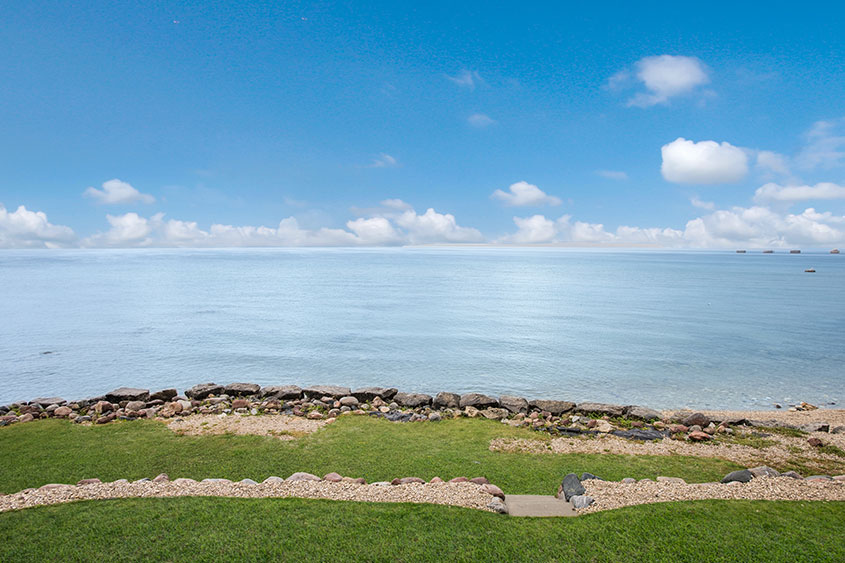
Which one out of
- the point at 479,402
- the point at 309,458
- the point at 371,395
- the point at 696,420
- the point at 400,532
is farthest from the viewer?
the point at 371,395

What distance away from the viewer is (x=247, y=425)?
471 inches

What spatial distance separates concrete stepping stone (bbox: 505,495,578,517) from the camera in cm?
671

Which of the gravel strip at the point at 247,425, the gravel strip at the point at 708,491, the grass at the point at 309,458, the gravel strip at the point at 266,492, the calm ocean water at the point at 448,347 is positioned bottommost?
the calm ocean water at the point at 448,347

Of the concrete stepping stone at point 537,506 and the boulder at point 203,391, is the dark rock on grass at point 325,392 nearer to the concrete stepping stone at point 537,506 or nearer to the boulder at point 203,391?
the boulder at point 203,391

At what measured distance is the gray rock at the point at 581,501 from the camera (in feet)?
22.6

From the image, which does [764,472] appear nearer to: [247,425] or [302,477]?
[302,477]

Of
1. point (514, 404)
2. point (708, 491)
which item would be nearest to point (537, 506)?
point (708, 491)

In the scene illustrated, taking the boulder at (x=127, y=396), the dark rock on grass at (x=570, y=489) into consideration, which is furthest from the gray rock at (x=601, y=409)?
the boulder at (x=127, y=396)

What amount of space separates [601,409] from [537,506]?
7.43m

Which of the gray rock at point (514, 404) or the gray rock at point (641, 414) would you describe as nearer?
the gray rock at point (641, 414)

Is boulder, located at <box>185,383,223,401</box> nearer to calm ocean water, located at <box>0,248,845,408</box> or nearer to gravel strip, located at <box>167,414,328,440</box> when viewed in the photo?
gravel strip, located at <box>167,414,328,440</box>

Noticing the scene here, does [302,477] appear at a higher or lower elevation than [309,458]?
higher

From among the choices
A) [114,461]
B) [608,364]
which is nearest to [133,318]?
[114,461]

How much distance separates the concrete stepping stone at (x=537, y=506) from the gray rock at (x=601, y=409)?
676cm
